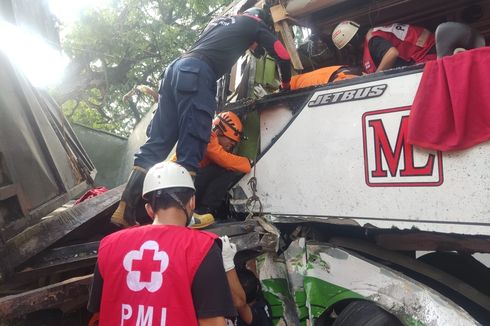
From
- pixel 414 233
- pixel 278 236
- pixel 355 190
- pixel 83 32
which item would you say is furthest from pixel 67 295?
pixel 83 32

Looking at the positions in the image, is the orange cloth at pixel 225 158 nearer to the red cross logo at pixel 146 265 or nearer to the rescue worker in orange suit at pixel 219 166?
the rescue worker in orange suit at pixel 219 166

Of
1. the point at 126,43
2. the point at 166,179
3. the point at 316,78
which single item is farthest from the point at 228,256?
the point at 126,43

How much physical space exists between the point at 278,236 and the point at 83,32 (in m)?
8.68

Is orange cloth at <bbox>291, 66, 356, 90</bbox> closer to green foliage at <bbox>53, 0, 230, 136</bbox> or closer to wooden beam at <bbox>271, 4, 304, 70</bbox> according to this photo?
wooden beam at <bbox>271, 4, 304, 70</bbox>

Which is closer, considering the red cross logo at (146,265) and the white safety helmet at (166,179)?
the red cross logo at (146,265)

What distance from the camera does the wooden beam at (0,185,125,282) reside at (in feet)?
6.59

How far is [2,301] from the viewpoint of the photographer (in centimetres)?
174

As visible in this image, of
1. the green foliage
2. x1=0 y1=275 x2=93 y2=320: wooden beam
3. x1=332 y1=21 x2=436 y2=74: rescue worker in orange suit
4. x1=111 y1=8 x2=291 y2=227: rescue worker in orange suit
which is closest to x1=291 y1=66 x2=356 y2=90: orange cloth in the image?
x1=111 y1=8 x2=291 y2=227: rescue worker in orange suit

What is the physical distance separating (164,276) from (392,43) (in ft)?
8.59

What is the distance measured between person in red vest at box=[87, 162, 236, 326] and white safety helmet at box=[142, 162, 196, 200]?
0.25ft

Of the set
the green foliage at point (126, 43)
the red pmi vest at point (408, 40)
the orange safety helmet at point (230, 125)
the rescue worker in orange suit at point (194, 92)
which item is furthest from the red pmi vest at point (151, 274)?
the green foliage at point (126, 43)

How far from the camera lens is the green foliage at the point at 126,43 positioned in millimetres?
9719

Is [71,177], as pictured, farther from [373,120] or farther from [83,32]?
[83,32]

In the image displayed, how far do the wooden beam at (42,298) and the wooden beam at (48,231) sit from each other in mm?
223
